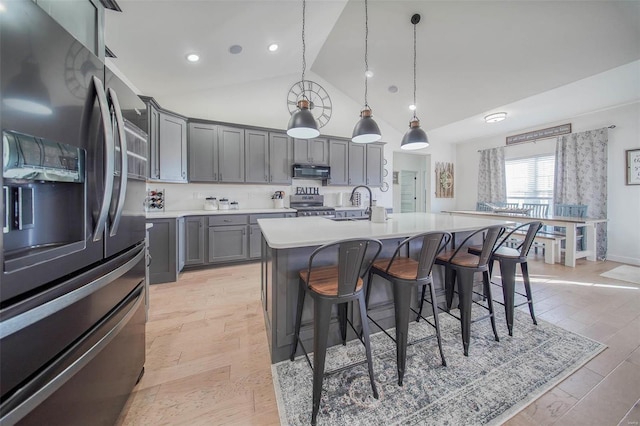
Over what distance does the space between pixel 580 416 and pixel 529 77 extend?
427 cm

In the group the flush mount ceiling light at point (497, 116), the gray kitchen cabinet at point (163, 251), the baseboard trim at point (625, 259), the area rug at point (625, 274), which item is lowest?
the area rug at point (625, 274)

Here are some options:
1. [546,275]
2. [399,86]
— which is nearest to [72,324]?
[546,275]

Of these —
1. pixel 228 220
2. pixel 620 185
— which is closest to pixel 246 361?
pixel 228 220

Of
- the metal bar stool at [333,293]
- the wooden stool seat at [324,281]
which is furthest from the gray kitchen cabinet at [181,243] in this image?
the metal bar stool at [333,293]

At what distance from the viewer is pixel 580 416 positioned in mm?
1303

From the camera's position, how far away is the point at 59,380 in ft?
2.51

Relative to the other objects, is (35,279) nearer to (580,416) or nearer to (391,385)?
(391,385)

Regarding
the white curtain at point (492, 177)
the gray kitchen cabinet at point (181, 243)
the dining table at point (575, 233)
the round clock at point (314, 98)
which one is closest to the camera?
the gray kitchen cabinet at point (181, 243)

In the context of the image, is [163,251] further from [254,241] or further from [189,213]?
[254,241]

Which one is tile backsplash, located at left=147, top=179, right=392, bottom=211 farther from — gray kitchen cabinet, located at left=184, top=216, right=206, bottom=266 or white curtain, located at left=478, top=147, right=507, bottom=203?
white curtain, located at left=478, top=147, right=507, bottom=203

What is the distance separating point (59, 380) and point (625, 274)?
19.6 ft

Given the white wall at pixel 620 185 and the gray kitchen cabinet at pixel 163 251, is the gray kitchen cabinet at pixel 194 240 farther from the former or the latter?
the white wall at pixel 620 185

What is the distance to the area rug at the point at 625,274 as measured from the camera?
333 cm

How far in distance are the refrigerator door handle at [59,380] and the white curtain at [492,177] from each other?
741 cm
